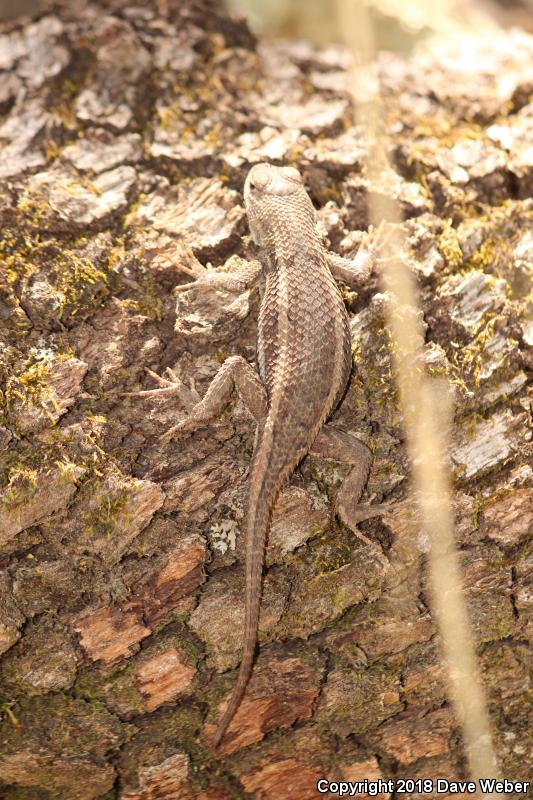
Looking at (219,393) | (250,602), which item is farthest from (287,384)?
(250,602)

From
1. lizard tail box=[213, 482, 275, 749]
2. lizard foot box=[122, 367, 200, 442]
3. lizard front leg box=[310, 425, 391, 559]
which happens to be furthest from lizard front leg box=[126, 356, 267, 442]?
lizard tail box=[213, 482, 275, 749]

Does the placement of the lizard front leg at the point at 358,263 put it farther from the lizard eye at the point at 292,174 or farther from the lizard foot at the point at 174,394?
the lizard foot at the point at 174,394

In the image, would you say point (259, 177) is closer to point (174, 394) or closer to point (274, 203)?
point (274, 203)

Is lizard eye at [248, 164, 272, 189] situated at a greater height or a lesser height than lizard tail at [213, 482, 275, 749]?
greater

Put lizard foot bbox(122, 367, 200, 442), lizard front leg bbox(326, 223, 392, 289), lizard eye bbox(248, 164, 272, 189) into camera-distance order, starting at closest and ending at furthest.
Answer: lizard foot bbox(122, 367, 200, 442), lizard front leg bbox(326, 223, 392, 289), lizard eye bbox(248, 164, 272, 189)

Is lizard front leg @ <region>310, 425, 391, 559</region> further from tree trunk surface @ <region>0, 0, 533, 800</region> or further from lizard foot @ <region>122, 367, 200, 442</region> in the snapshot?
lizard foot @ <region>122, 367, 200, 442</region>

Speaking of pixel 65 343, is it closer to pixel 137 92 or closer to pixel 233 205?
pixel 233 205

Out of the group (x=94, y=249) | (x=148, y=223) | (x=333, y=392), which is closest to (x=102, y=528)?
(x=333, y=392)
